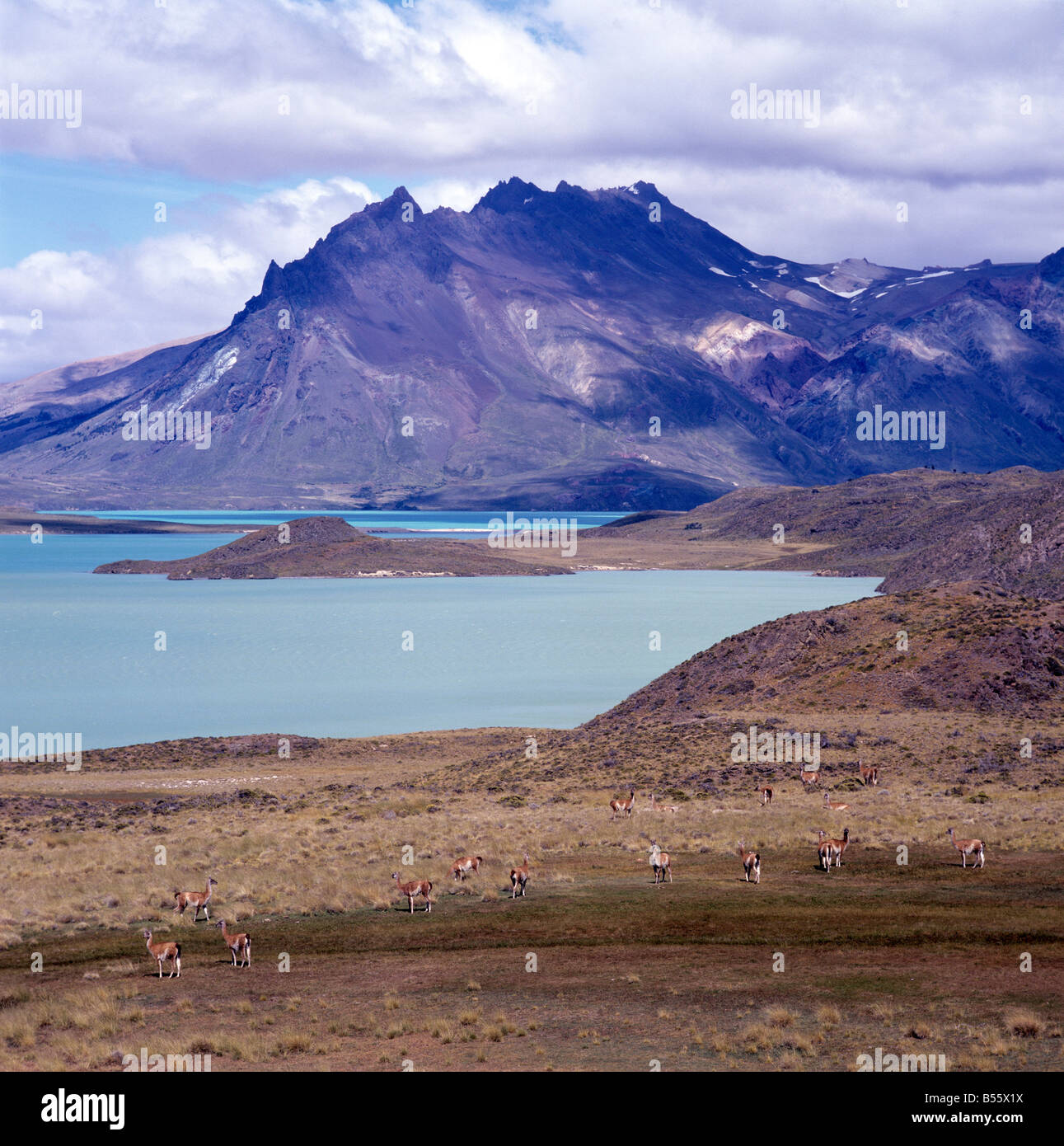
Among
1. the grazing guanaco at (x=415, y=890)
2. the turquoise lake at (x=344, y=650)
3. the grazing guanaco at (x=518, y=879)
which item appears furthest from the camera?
the turquoise lake at (x=344, y=650)

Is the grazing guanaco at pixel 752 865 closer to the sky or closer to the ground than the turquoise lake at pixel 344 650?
closer to the ground

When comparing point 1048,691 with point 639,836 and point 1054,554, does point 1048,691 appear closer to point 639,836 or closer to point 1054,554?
point 639,836

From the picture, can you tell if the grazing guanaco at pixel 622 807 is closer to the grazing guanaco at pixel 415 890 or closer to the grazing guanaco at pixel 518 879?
the grazing guanaco at pixel 518 879

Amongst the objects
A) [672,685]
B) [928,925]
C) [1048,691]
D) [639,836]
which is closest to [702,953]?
[928,925]

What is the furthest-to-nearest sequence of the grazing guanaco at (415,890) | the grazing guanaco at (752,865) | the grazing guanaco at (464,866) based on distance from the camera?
1. the grazing guanaco at (464,866)
2. the grazing guanaco at (752,865)
3. the grazing guanaco at (415,890)

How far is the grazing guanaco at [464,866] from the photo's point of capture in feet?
90.5

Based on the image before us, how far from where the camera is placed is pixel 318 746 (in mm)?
63188

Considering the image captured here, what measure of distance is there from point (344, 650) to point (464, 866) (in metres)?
85.6

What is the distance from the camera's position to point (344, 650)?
112 m

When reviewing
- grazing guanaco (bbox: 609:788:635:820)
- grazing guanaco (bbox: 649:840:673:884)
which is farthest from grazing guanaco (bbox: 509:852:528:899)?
grazing guanaco (bbox: 609:788:635:820)

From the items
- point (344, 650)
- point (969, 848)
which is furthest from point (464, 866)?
point (344, 650)

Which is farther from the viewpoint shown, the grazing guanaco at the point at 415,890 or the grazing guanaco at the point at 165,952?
the grazing guanaco at the point at 415,890

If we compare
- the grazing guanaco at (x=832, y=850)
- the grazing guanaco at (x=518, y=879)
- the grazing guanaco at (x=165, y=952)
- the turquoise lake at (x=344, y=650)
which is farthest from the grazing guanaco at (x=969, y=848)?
the turquoise lake at (x=344, y=650)

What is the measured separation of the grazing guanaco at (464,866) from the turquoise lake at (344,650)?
41695 millimetres
